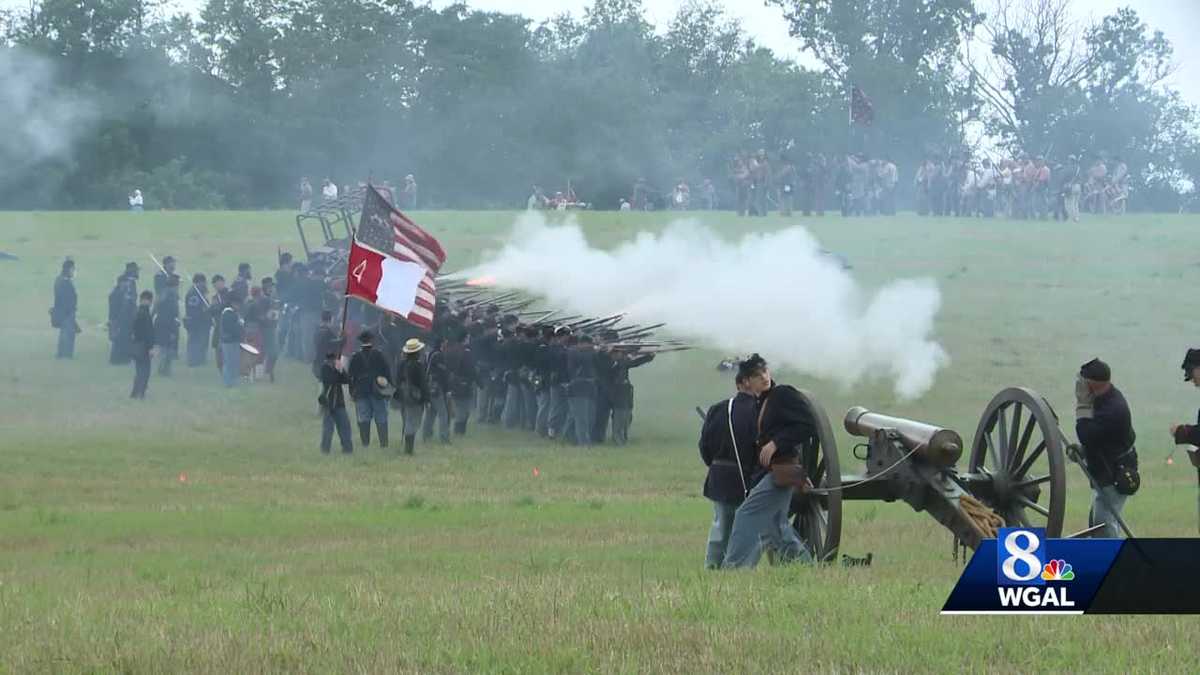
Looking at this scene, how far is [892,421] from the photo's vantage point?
11992 millimetres

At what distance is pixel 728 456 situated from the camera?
1205 centimetres

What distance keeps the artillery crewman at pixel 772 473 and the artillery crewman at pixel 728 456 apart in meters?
0.13

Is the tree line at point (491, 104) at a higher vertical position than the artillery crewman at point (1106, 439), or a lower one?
higher

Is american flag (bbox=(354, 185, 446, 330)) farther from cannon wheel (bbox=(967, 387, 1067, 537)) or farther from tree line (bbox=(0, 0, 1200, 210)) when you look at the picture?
tree line (bbox=(0, 0, 1200, 210))

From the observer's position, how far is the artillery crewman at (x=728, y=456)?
39.0 ft

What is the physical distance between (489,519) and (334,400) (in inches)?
239

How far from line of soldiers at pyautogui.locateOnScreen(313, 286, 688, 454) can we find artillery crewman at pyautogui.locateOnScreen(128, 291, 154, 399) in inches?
91.7

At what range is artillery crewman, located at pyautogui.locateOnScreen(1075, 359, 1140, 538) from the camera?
1259 centimetres

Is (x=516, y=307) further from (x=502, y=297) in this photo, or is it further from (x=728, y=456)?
(x=728, y=456)

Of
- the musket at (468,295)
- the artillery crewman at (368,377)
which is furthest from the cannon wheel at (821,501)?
the musket at (468,295)

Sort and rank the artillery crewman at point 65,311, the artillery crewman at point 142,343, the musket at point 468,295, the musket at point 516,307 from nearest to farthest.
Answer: the artillery crewman at point 142,343
the musket at point 516,307
the artillery crewman at point 65,311
the musket at point 468,295

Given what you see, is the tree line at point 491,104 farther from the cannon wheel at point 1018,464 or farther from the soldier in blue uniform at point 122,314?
the cannon wheel at point 1018,464

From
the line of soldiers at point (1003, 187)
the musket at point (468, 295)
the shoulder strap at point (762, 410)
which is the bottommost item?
the shoulder strap at point (762, 410)

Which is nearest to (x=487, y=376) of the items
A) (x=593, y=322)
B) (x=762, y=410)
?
(x=593, y=322)
